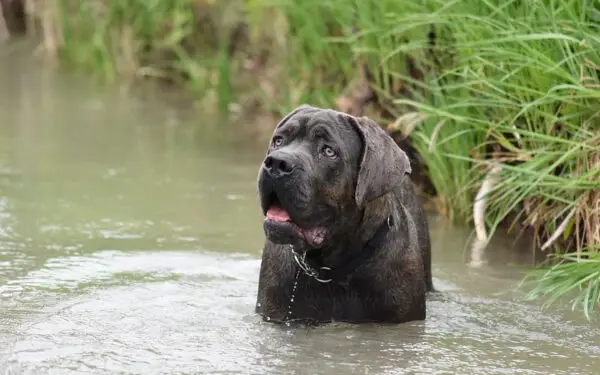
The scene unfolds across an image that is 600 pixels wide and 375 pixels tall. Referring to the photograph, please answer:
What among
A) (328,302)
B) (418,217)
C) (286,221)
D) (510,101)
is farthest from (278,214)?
(510,101)

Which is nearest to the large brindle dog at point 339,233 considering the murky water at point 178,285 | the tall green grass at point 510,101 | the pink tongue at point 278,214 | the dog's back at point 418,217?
the pink tongue at point 278,214

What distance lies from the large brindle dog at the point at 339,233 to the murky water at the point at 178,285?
0.38 ft

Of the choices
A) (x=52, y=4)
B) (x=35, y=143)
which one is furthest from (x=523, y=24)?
(x=52, y=4)

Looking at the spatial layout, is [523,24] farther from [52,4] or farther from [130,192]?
[52,4]

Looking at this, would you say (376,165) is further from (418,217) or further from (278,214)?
(418,217)

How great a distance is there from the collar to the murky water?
0.23 m

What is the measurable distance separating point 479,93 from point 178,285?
201cm

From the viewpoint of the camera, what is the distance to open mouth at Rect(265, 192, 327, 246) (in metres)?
4.77

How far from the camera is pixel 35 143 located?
375 inches

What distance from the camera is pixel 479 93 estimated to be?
662 cm

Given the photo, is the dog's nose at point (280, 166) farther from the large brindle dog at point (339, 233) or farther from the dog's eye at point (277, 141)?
the dog's eye at point (277, 141)

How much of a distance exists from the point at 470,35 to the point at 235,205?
2113 mm

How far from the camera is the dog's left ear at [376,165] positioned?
4883mm

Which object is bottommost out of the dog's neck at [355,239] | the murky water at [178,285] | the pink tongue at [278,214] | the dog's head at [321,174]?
the murky water at [178,285]
